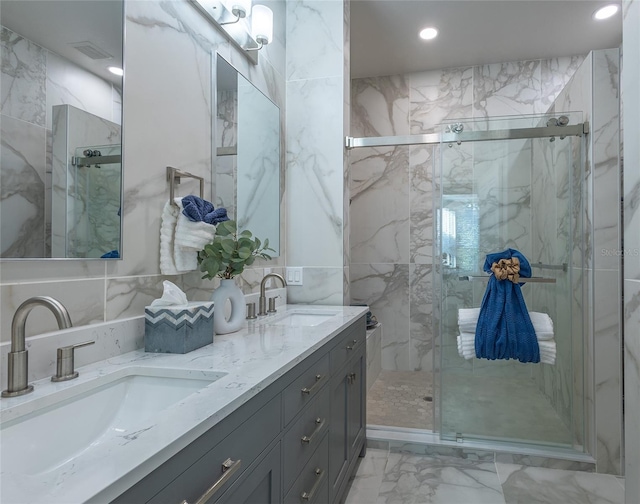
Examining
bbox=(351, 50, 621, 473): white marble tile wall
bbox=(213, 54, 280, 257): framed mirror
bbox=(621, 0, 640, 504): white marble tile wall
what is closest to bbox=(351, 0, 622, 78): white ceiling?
bbox=(351, 50, 621, 473): white marble tile wall

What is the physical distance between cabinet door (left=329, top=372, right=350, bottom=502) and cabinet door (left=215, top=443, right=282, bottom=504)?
0.56 meters

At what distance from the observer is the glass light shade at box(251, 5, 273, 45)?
2.04 m

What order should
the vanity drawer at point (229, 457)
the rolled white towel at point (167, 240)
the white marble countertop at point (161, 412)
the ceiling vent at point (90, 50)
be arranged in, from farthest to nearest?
the rolled white towel at point (167, 240)
the ceiling vent at point (90, 50)
the vanity drawer at point (229, 457)
the white marble countertop at point (161, 412)

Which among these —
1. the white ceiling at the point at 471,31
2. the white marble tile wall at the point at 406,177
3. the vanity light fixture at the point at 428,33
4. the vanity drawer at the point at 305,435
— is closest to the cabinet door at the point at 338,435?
the vanity drawer at the point at 305,435

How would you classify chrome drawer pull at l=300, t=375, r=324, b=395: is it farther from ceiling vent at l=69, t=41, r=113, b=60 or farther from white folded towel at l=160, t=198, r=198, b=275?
ceiling vent at l=69, t=41, r=113, b=60

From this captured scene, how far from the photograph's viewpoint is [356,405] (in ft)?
6.87

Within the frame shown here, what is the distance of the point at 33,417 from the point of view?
32.0 inches

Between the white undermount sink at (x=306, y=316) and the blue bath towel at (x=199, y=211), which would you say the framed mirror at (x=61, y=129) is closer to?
the blue bath towel at (x=199, y=211)

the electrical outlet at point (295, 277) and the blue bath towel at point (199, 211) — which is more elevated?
the blue bath towel at point (199, 211)

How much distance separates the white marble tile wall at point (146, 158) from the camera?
1.05m

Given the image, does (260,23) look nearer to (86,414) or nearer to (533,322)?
(86,414)

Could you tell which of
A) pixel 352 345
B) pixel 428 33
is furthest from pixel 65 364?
pixel 428 33

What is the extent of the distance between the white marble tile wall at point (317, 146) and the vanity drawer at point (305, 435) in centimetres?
106

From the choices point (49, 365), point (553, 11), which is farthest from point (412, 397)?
point (553, 11)
